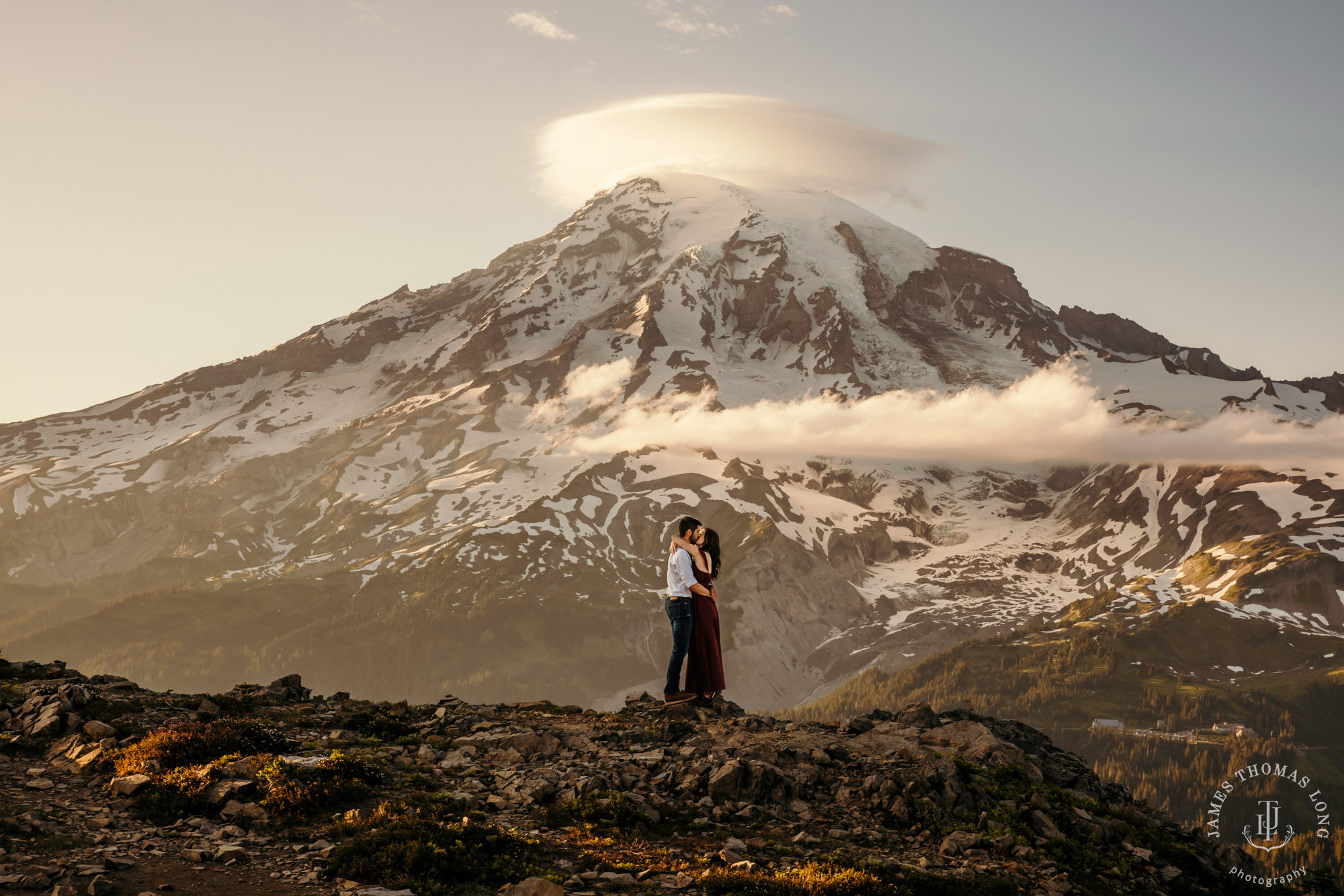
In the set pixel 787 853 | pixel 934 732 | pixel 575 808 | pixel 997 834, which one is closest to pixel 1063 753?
pixel 934 732

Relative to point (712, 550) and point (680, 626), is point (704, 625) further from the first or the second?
point (712, 550)

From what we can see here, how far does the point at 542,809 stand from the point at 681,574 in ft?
37.6

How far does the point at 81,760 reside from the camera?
25344 mm

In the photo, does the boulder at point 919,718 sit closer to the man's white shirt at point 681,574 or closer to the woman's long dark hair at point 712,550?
the woman's long dark hair at point 712,550

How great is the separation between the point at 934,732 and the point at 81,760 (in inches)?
1055

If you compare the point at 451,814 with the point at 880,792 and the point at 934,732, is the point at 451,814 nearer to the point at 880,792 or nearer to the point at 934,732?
the point at 880,792

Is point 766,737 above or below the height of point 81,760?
below

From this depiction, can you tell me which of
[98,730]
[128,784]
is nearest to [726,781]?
[128,784]

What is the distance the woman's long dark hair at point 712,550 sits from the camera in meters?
34.8

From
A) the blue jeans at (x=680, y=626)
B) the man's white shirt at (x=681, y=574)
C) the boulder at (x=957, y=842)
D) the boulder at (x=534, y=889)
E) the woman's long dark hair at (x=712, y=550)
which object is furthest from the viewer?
the woman's long dark hair at (x=712, y=550)

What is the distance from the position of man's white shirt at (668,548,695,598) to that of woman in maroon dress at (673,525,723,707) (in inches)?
9.9

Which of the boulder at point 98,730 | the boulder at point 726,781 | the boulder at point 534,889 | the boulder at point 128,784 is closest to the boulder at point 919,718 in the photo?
the boulder at point 726,781

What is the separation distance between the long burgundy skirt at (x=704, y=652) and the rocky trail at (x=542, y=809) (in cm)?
148

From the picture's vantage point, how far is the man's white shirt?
33.9 m
